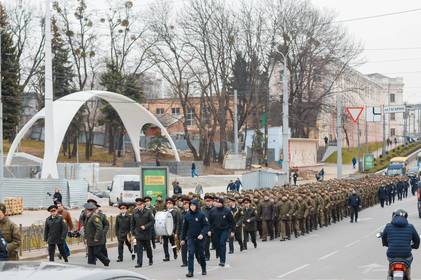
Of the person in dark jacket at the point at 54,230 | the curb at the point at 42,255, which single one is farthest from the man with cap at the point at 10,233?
the curb at the point at 42,255

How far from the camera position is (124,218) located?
816 inches

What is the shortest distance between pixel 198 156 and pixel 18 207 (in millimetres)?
41620

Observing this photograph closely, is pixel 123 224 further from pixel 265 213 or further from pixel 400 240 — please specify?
pixel 400 240

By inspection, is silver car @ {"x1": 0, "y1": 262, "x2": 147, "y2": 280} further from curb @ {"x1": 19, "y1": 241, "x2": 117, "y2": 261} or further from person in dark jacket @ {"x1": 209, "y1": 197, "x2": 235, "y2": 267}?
curb @ {"x1": 19, "y1": 241, "x2": 117, "y2": 261}

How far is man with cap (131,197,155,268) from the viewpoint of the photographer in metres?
19.4

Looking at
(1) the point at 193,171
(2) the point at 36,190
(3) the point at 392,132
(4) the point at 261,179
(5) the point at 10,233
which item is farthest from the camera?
(3) the point at 392,132

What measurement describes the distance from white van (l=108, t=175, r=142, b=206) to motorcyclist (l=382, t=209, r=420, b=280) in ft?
104

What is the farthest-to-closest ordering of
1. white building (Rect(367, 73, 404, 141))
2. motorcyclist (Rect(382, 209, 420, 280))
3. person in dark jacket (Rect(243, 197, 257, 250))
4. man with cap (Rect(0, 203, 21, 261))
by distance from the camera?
1. white building (Rect(367, 73, 404, 141))
2. person in dark jacket (Rect(243, 197, 257, 250))
3. man with cap (Rect(0, 203, 21, 261))
4. motorcyclist (Rect(382, 209, 420, 280))

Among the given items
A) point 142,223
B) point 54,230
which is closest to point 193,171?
point 142,223

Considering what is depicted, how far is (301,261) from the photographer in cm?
2023

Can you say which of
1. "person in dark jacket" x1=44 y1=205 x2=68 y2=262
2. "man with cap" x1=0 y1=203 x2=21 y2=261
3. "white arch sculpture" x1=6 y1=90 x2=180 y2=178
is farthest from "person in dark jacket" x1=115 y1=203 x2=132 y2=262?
"white arch sculpture" x1=6 y1=90 x2=180 y2=178

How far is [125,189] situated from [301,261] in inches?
1005

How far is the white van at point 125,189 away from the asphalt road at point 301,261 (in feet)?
55.2

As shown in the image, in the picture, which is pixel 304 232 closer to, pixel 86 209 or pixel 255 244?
pixel 255 244
